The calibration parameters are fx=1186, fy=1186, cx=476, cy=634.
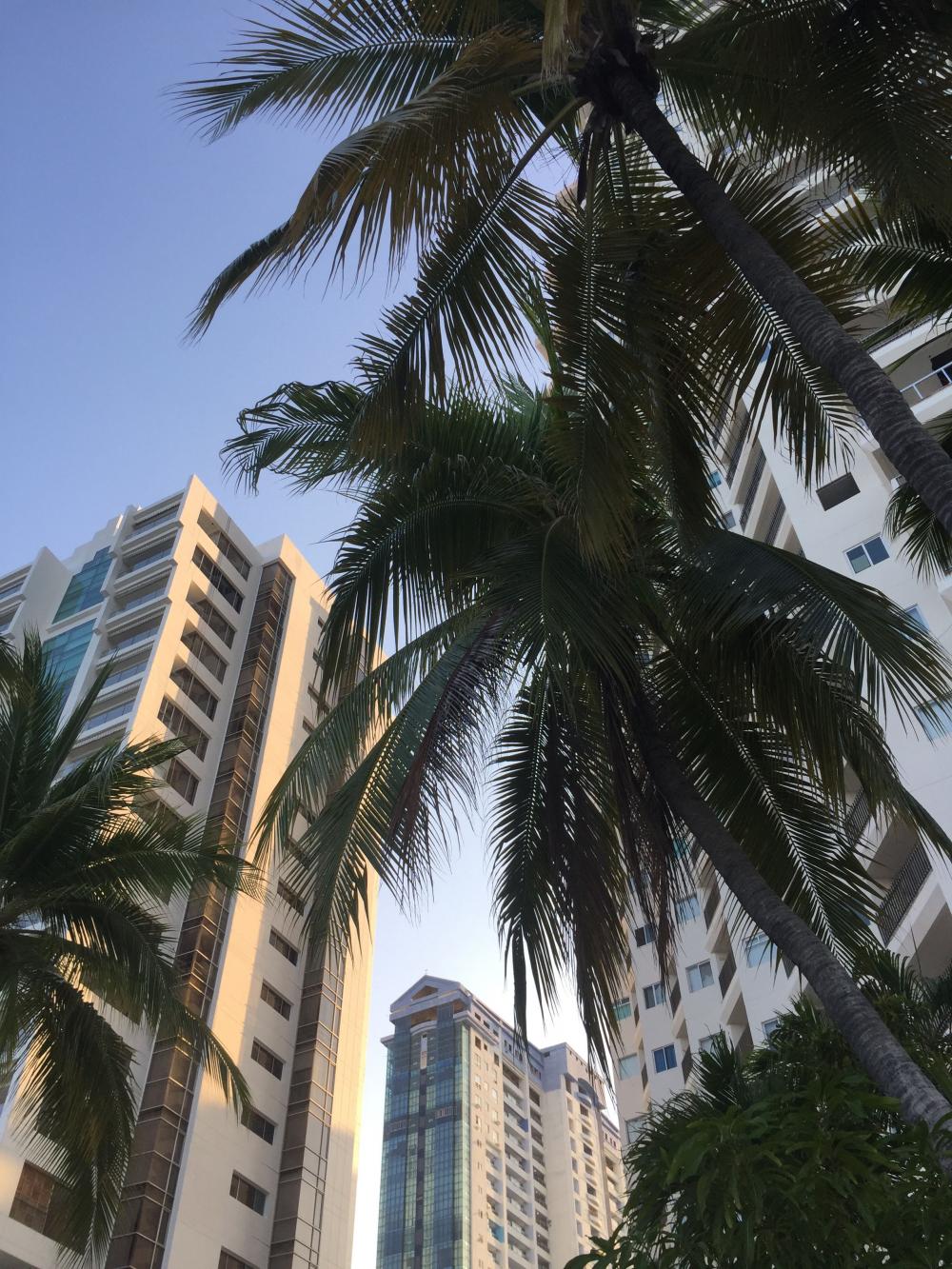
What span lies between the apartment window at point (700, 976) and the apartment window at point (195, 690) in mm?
22148

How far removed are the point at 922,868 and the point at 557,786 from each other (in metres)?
16.2

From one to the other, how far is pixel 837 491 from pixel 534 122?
22.1m

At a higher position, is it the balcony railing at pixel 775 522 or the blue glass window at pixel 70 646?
the blue glass window at pixel 70 646

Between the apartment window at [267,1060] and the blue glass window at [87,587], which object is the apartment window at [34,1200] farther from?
the blue glass window at [87,587]

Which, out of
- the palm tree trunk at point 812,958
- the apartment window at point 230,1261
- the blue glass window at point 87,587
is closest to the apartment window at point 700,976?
the apartment window at point 230,1261

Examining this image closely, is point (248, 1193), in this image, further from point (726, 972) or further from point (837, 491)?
point (837, 491)

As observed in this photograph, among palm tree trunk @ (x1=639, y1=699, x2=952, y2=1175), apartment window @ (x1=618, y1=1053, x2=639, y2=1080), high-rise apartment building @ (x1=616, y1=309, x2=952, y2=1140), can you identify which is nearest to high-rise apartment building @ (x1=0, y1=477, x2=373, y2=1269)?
apartment window @ (x1=618, y1=1053, x2=639, y2=1080)

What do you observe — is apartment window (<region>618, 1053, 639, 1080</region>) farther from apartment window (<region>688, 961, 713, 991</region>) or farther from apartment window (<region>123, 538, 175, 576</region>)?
apartment window (<region>123, 538, 175, 576</region>)

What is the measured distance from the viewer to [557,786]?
10.1m

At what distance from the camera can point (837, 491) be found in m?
29.4

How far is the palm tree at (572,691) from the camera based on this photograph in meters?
8.96

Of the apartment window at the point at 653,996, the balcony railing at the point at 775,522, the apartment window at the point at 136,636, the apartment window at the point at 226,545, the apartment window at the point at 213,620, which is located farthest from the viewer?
the apartment window at the point at 226,545

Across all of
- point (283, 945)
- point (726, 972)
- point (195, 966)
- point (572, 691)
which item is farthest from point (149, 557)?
point (572, 691)

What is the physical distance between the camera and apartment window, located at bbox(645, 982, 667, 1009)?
43.8 meters
